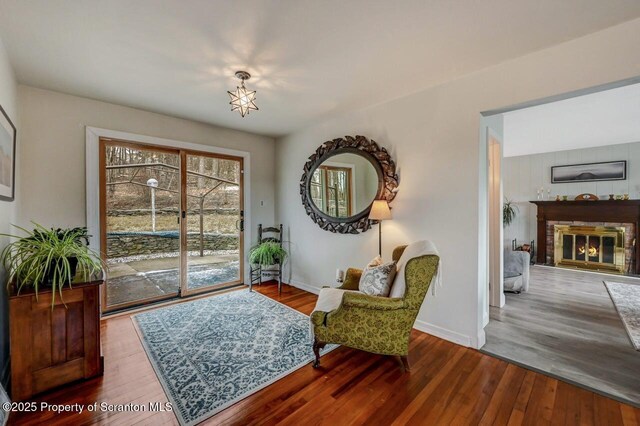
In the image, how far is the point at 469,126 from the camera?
2.34m

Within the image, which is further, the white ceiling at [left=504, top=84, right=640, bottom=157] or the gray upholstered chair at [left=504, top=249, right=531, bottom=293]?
the gray upholstered chair at [left=504, top=249, right=531, bottom=293]

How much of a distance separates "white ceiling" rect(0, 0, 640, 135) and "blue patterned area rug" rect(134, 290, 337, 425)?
2497mm

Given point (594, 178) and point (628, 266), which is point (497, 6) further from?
point (628, 266)

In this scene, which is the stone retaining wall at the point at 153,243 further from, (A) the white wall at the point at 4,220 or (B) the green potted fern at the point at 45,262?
(B) the green potted fern at the point at 45,262

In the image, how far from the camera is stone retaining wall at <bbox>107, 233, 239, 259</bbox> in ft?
10.3

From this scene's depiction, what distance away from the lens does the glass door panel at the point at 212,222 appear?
3.68m

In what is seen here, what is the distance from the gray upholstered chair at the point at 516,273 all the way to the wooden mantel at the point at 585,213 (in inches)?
116

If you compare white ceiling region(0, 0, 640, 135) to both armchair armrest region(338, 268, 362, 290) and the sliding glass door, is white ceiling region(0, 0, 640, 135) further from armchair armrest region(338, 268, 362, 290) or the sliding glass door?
armchair armrest region(338, 268, 362, 290)

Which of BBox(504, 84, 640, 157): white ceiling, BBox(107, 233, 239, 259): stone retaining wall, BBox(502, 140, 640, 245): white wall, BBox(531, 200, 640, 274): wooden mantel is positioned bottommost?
BBox(107, 233, 239, 259): stone retaining wall

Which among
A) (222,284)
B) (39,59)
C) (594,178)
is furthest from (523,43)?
(594,178)

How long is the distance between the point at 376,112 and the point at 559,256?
232 inches

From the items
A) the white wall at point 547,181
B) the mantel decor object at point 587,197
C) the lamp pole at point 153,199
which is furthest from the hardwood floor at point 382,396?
the mantel decor object at point 587,197

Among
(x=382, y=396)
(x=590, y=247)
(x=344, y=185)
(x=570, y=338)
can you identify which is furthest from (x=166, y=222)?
(x=590, y=247)

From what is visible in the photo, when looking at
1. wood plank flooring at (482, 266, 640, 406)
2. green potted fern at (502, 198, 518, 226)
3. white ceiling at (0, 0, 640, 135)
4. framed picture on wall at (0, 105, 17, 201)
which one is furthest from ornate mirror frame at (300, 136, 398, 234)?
green potted fern at (502, 198, 518, 226)
